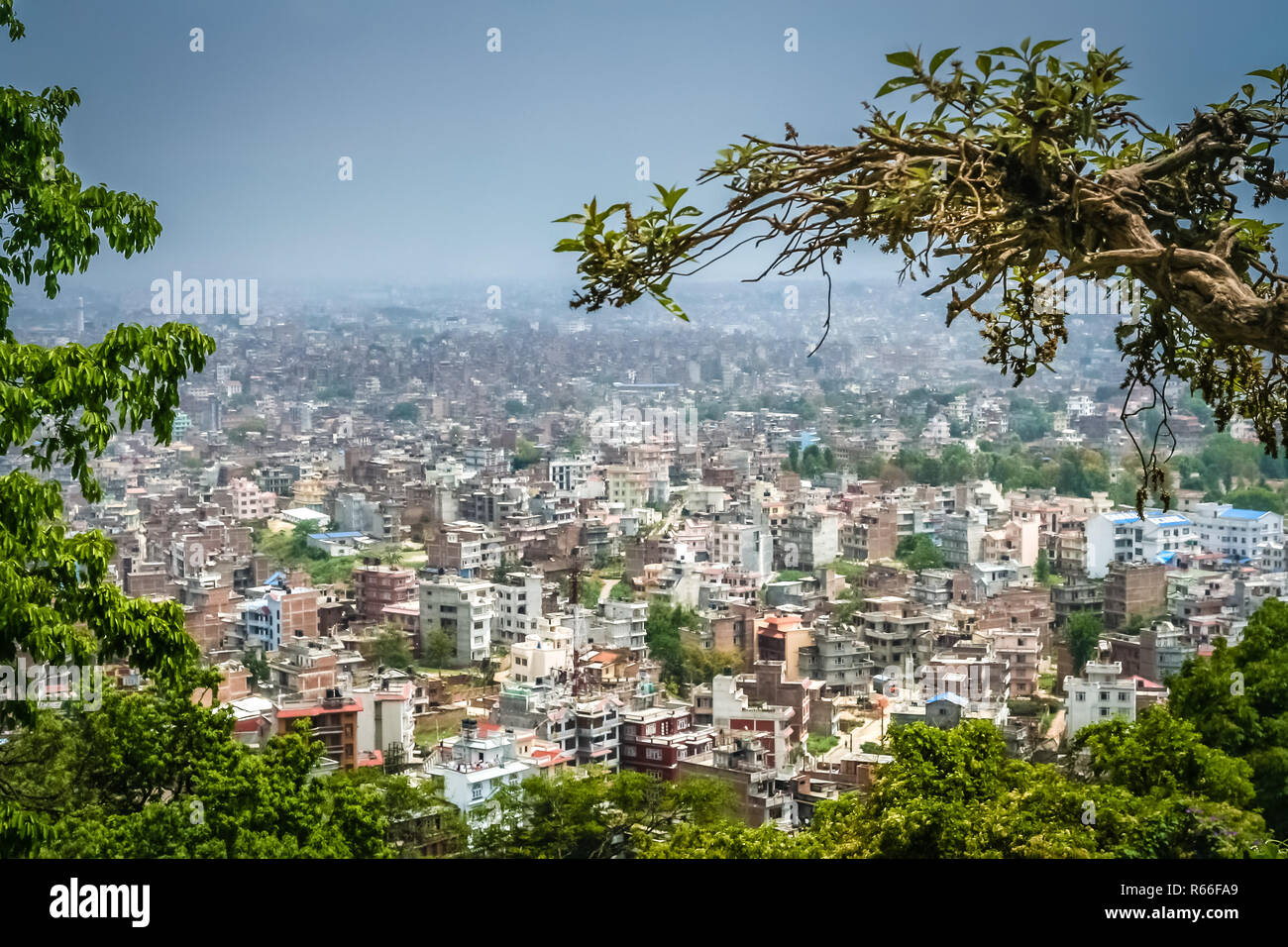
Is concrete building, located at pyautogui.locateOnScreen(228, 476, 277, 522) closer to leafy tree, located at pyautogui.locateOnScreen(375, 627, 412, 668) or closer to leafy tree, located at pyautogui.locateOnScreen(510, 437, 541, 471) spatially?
leafy tree, located at pyautogui.locateOnScreen(375, 627, 412, 668)

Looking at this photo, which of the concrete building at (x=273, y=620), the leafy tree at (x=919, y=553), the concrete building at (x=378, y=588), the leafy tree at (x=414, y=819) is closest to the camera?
the leafy tree at (x=414, y=819)

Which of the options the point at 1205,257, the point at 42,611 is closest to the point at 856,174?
the point at 1205,257

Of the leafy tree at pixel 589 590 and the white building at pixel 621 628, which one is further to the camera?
the leafy tree at pixel 589 590

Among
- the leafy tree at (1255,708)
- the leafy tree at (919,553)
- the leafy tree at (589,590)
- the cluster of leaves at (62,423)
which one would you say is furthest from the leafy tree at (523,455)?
the cluster of leaves at (62,423)

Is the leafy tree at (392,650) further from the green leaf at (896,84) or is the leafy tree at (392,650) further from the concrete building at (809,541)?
the green leaf at (896,84)

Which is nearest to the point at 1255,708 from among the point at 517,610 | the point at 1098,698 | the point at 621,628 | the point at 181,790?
the point at 181,790

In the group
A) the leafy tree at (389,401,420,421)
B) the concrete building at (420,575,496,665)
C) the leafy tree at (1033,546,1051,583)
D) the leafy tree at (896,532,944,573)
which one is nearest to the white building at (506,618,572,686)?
the concrete building at (420,575,496,665)
